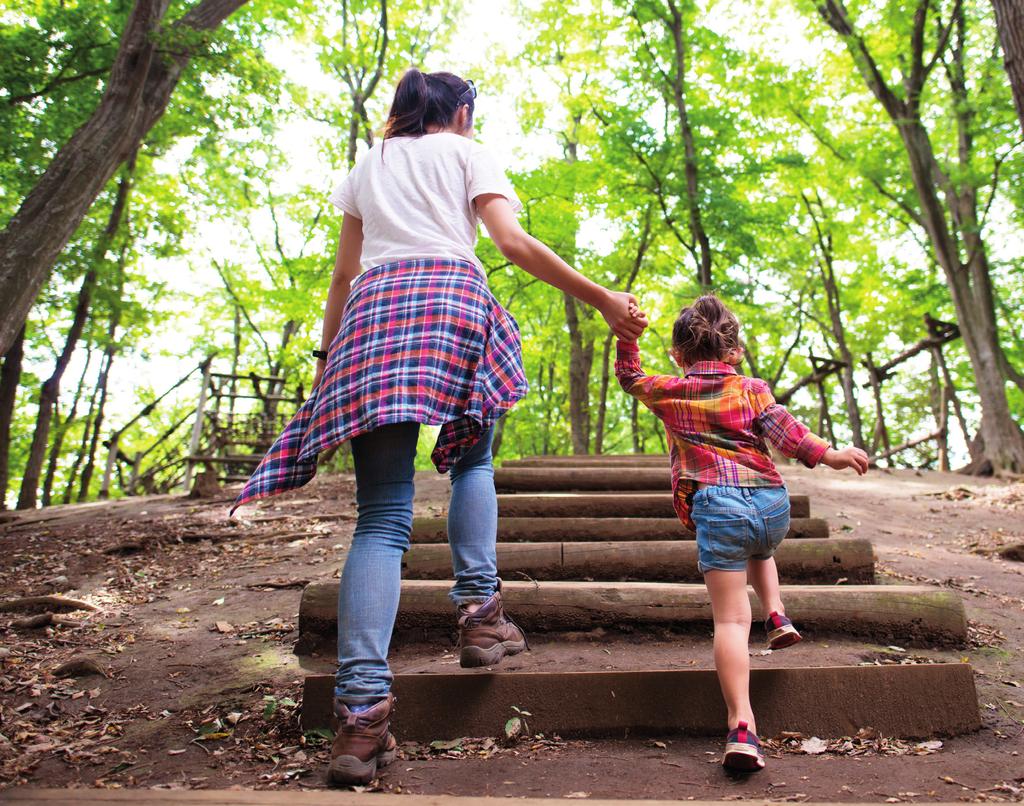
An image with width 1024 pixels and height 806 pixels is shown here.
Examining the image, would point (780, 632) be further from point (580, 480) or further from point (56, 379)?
point (56, 379)

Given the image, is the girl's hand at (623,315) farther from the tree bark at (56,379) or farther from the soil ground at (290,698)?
the tree bark at (56,379)

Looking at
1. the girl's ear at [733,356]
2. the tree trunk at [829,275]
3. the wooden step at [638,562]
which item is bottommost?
the wooden step at [638,562]

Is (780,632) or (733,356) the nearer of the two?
(780,632)

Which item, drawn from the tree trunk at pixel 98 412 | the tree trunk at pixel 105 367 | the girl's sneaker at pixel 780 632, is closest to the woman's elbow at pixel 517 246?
the girl's sneaker at pixel 780 632

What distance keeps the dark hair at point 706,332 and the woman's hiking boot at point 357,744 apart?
4.62ft

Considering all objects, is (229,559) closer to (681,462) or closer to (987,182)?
(681,462)

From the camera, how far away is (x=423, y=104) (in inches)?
88.2

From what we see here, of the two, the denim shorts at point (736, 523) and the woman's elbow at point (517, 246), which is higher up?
the woman's elbow at point (517, 246)

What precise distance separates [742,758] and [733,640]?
297mm

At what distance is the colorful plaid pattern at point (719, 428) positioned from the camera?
2.22 meters

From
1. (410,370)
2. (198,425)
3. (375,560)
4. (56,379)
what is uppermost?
(56,379)

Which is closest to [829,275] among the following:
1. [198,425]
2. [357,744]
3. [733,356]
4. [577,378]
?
[577,378]

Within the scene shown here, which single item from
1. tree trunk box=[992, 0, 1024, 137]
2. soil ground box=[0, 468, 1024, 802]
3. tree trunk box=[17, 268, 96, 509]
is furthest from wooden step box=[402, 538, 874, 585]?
tree trunk box=[17, 268, 96, 509]

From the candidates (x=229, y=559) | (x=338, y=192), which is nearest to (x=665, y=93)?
(x=229, y=559)
